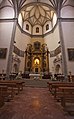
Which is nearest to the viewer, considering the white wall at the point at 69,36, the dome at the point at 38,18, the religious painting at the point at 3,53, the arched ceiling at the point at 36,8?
the white wall at the point at 69,36

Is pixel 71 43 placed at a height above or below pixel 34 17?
below

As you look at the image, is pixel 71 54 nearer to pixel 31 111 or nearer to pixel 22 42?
pixel 22 42

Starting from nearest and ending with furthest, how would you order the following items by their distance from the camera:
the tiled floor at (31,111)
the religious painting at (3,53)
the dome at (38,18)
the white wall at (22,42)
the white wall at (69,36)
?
the tiled floor at (31,111)
the white wall at (69,36)
the religious painting at (3,53)
the white wall at (22,42)
the dome at (38,18)

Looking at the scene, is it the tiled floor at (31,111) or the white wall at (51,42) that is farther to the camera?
the white wall at (51,42)

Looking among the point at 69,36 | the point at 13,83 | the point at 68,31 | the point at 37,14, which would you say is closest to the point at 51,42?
the point at 68,31

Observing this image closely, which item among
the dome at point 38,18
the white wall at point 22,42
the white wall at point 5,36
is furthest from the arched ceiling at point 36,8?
the white wall at point 22,42

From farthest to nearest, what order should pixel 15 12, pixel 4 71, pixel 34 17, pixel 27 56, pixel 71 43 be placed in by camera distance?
pixel 34 17, pixel 27 56, pixel 15 12, pixel 71 43, pixel 4 71

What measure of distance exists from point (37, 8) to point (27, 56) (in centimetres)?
1107

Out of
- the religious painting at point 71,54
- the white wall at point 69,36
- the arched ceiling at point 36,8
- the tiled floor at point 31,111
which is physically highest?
the arched ceiling at point 36,8

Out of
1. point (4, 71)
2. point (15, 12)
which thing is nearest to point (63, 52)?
point (4, 71)

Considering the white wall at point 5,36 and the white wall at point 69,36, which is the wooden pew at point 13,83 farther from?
the white wall at point 69,36

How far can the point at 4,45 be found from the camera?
16.0 metres

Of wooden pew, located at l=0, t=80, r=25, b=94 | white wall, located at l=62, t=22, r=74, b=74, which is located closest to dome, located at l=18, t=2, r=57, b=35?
white wall, located at l=62, t=22, r=74, b=74

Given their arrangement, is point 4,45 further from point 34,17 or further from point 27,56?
point 34,17
